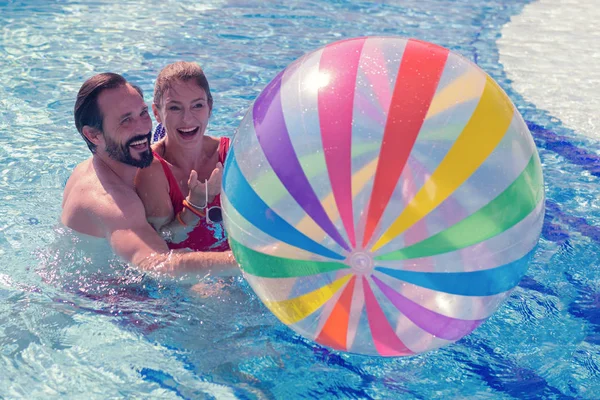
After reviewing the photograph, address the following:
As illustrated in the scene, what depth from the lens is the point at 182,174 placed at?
14.8ft

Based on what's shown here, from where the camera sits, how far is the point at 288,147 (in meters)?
2.64

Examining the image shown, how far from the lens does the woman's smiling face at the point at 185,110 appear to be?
4312 millimetres

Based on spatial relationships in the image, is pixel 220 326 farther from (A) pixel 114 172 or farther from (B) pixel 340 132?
(B) pixel 340 132

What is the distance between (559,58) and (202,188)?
598 centimetres

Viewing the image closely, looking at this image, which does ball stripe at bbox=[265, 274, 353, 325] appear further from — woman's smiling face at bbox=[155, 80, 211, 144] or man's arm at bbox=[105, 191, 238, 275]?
woman's smiling face at bbox=[155, 80, 211, 144]

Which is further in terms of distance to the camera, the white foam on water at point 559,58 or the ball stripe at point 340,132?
the white foam on water at point 559,58

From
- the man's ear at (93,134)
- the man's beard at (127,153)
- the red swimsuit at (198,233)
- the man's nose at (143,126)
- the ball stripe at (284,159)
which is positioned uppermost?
the ball stripe at (284,159)

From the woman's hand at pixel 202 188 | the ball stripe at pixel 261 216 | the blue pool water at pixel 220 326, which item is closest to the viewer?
the ball stripe at pixel 261 216

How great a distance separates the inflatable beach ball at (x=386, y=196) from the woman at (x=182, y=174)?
140cm

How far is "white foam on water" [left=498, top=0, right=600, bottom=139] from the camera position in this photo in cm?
729

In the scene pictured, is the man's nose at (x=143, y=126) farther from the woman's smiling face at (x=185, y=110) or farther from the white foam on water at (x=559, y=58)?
the white foam on water at (x=559, y=58)

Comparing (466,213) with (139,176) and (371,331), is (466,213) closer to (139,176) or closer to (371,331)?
(371,331)

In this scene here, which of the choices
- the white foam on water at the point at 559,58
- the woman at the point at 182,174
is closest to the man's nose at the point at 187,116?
the woman at the point at 182,174

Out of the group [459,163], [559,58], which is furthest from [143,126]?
[559,58]
